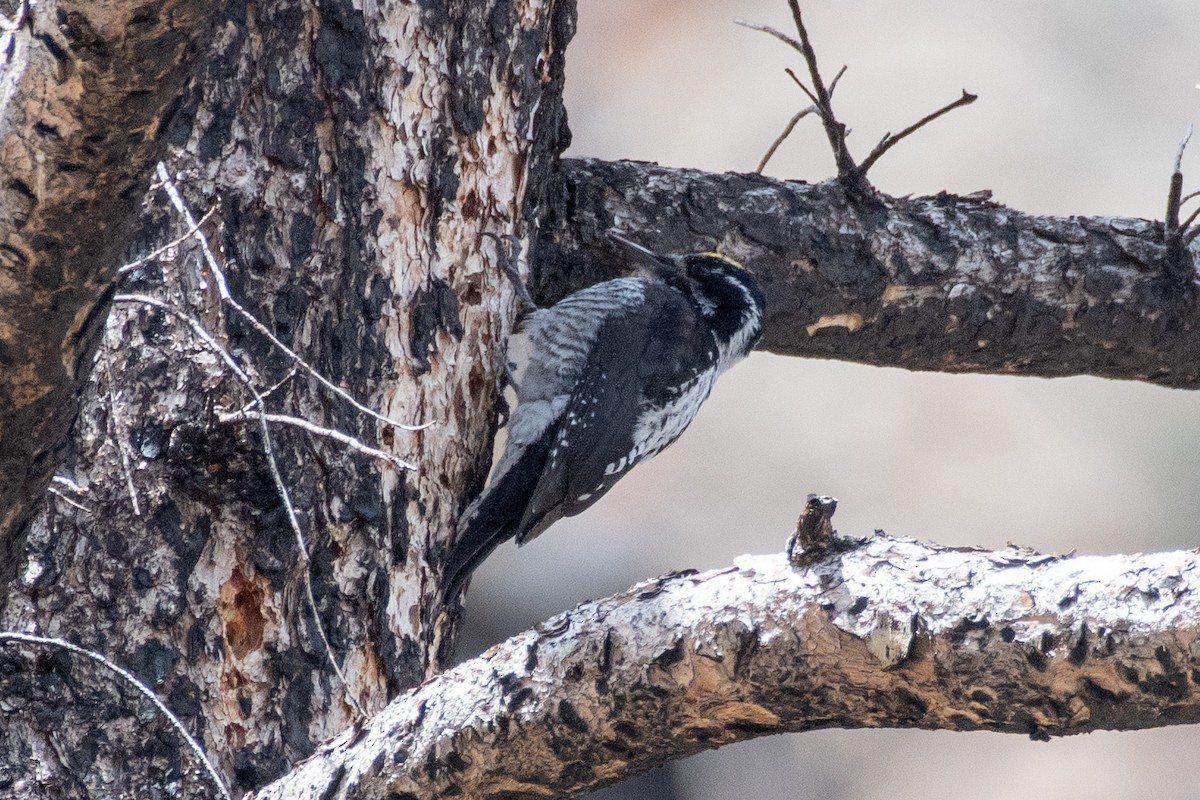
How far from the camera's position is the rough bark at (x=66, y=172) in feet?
3.41

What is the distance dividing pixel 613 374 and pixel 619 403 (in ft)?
0.30

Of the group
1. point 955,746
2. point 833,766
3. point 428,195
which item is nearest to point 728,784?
point 833,766

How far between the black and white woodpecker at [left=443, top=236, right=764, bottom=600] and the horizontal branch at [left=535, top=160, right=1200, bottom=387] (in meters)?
0.08

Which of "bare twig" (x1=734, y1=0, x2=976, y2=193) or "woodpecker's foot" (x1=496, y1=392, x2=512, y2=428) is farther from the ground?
"bare twig" (x1=734, y1=0, x2=976, y2=193)

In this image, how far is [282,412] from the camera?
202 centimetres

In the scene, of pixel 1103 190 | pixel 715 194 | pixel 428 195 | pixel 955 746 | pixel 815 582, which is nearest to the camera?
pixel 815 582

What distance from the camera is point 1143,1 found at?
28.9ft

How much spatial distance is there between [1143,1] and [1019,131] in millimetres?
1632

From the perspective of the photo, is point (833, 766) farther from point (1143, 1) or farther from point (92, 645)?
point (1143, 1)

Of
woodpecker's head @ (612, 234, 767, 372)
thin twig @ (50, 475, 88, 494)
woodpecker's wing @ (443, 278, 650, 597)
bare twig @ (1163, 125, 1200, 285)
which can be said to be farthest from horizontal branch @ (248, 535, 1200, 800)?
bare twig @ (1163, 125, 1200, 285)

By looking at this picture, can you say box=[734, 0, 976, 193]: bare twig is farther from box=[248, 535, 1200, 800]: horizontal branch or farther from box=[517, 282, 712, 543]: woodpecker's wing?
box=[248, 535, 1200, 800]: horizontal branch

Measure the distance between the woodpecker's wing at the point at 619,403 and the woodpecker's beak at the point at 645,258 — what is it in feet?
0.80

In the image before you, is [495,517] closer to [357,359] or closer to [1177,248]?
[357,359]

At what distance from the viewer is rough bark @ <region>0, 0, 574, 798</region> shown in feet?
6.08
